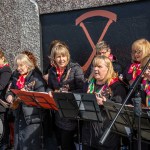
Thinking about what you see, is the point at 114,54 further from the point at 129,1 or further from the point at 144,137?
the point at 144,137

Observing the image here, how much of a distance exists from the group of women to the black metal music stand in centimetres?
12

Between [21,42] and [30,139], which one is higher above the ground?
[21,42]

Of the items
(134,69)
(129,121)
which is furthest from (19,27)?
(129,121)

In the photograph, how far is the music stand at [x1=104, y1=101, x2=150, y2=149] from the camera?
3.61m

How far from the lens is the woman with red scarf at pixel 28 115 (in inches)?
202

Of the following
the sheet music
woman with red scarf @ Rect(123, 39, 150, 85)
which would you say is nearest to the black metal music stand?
the sheet music

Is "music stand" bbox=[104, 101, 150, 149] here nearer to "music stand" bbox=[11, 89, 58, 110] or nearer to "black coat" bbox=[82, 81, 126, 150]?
"black coat" bbox=[82, 81, 126, 150]

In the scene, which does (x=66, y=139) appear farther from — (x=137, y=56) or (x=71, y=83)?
(x=137, y=56)

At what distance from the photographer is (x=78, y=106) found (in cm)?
416

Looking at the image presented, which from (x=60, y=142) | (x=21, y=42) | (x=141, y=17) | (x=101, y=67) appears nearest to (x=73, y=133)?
(x=60, y=142)

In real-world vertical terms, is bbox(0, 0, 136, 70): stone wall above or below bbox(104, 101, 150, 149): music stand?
above

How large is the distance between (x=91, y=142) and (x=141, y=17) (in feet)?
6.42

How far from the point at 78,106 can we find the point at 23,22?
2.90 m

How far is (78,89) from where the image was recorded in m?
4.95
